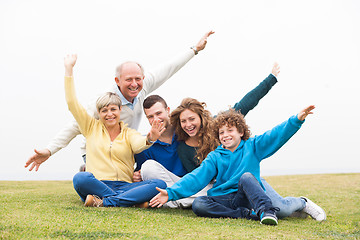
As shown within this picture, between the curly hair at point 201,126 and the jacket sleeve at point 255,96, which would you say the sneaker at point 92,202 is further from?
the jacket sleeve at point 255,96

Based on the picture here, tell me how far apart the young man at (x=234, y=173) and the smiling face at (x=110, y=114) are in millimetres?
1147

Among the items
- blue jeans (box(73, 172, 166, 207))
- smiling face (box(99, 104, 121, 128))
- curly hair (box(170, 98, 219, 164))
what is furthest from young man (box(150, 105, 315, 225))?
smiling face (box(99, 104, 121, 128))

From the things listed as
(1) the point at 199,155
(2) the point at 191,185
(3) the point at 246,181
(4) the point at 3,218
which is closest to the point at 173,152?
(1) the point at 199,155

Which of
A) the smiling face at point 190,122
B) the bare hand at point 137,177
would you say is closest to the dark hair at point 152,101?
the smiling face at point 190,122

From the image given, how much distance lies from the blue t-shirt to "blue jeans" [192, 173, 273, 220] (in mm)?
845

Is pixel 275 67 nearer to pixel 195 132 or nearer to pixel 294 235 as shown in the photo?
pixel 195 132

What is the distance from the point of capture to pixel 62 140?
457 centimetres

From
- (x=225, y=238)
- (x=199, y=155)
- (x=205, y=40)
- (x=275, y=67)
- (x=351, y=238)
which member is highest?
(x=205, y=40)

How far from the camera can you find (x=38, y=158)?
14.4ft

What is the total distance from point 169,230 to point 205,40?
358 centimetres

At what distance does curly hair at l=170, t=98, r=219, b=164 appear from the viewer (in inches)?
166

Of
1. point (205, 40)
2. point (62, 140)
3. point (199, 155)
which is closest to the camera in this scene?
point (199, 155)

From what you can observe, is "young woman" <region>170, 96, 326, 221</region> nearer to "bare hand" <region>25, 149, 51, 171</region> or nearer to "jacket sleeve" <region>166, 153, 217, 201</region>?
"jacket sleeve" <region>166, 153, 217, 201</region>

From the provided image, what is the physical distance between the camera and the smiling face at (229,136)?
12.4 ft
